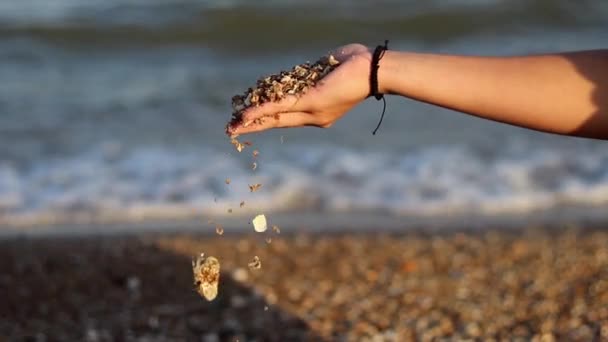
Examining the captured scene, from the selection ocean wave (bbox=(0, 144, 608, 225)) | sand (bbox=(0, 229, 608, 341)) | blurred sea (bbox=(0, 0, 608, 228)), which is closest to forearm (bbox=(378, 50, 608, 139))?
sand (bbox=(0, 229, 608, 341))

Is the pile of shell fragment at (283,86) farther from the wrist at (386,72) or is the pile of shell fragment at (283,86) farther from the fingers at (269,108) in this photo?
the wrist at (386,72)

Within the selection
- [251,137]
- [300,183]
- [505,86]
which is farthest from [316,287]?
[251,137]

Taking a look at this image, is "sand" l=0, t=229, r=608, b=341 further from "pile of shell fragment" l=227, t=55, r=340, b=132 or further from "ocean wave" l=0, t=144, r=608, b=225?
"pile of shell fragment" l=227, t=55, r=340, b=132

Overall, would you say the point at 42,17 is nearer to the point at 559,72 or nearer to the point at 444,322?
the point at 444,322

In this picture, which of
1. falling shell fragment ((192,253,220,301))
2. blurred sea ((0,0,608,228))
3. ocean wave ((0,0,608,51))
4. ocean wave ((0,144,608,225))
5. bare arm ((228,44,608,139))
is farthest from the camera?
ocean wave ((0,0,608,51))

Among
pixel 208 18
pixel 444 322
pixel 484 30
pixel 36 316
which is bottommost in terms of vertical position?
pixel 444 322

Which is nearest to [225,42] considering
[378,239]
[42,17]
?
[42,17]

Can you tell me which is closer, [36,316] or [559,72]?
[559,72]
